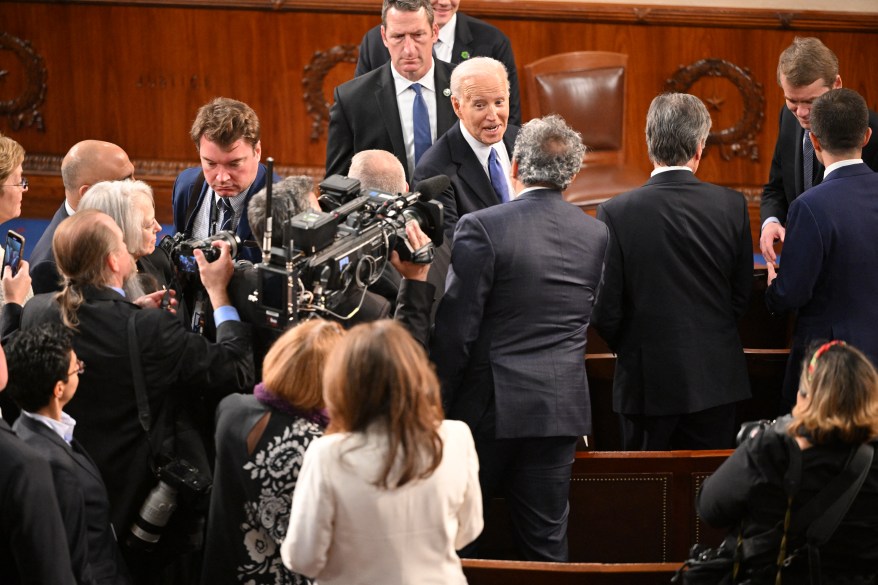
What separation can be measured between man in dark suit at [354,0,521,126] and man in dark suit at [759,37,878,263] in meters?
1.31

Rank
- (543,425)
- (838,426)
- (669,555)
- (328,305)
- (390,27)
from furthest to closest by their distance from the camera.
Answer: (390,27)
(669,555)
(543,425)
(328,305)
(838,426)

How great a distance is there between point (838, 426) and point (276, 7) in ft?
16.3

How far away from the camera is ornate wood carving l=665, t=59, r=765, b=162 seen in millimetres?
6832

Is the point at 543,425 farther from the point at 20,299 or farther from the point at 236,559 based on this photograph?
the point at 20,299

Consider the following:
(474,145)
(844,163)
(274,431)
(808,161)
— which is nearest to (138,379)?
(274,431)

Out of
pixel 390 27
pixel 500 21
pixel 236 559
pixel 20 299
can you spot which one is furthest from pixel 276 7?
pixel 236 559

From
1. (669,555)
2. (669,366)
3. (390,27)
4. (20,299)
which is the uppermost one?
(390,27)

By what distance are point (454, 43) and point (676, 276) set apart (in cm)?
215

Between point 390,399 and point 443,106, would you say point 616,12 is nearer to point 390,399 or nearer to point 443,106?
point 443,106

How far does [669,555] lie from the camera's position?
12.1 feet

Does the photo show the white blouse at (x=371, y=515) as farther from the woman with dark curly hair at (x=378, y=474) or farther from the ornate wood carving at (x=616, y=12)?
the ornate wood carving at (x=616, y=12)

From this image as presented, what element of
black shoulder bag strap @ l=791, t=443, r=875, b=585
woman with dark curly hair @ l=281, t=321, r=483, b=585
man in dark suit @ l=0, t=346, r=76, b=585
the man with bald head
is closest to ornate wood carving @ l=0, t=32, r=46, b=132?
the man with bald head

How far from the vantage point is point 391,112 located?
4.90 meters

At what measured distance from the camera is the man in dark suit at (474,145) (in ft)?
13.9
